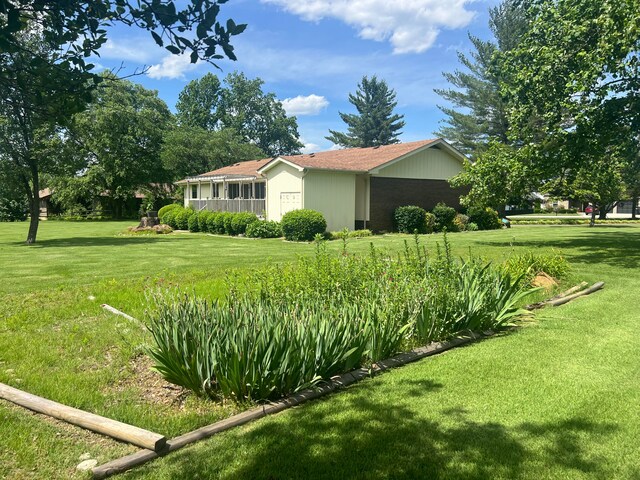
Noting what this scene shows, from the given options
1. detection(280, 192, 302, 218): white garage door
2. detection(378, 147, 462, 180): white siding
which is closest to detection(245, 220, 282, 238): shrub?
detection(280, 192, 302, 218): white garage door

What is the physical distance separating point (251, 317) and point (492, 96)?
4022 centimetres

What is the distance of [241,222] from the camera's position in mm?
25047

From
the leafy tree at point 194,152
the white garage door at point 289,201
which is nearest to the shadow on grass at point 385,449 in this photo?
the white garage door at point 289,201

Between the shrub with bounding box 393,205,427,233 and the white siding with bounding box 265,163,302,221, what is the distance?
17.2 ft

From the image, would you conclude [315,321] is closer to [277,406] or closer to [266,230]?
[277,406]

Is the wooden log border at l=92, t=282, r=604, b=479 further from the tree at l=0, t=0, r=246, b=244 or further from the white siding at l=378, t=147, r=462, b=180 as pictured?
the white siding at l=378, t=147, r=462, b=180

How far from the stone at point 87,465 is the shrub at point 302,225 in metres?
17.8

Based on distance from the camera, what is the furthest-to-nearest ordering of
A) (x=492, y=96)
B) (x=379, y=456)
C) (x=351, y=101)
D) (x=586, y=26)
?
(x=351, y=101) → (x=492, y=96) → (x=586, y=26) → (x=379, y=456)

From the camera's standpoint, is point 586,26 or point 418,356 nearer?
point 418,356

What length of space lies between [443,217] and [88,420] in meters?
24.2

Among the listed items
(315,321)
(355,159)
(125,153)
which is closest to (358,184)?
(355,159)

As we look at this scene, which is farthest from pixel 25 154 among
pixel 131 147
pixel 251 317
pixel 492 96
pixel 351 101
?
pixel 351 101

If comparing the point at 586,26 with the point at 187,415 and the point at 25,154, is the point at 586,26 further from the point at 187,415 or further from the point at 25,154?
the point at 25,154

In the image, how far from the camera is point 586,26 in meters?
13.6
